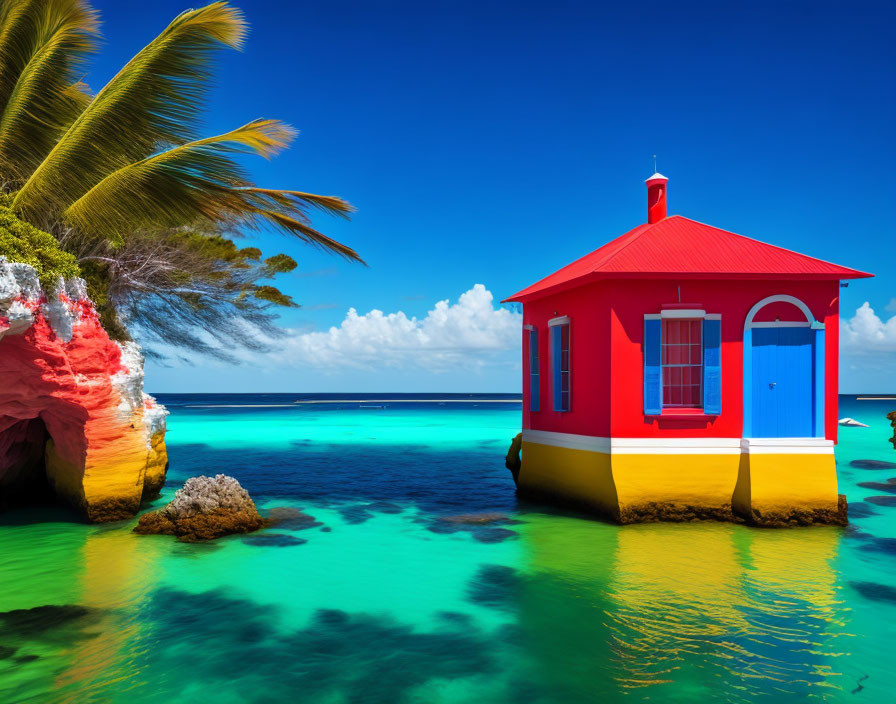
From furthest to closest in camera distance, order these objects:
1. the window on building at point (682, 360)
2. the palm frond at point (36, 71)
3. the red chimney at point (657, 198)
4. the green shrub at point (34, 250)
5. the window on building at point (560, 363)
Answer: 1. the red chimney at point (657, 198)
2. the window on building at point (560, 363)
3. the window on building at point (682, 360)
4. the palm frond at point (36, 71)
5. the green shrub at point (34, 250)

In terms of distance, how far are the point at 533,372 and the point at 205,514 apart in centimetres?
724

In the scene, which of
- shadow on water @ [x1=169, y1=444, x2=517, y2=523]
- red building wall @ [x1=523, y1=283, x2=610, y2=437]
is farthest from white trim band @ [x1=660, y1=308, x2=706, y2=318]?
shadow on water @ [x1=169, y1=444, x2=517, y2=523]

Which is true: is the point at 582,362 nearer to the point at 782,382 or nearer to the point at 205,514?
the point at 782,382

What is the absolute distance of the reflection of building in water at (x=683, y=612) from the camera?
5.36m

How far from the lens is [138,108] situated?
9766 millimetres

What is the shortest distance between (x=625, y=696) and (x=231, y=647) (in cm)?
378

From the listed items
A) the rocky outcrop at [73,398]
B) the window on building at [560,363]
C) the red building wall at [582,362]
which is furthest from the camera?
the window on building at [560,363]

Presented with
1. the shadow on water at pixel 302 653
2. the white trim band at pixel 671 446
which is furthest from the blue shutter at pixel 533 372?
the shadow on water at pixel 302 653

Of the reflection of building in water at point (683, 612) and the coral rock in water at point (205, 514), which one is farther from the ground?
the coral rock in water at point (205, 514)

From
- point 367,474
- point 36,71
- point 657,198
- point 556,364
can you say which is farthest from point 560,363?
point 36,71

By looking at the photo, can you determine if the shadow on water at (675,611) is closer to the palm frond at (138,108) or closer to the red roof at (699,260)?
the red roof at (699,260)

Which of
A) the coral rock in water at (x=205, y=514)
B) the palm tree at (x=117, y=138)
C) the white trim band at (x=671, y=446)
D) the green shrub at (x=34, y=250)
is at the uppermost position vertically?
the palm tree at (x=117, y=138)

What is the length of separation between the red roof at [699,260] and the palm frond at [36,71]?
9450mm

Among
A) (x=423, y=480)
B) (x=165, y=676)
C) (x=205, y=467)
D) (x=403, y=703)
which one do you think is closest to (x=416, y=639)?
(x=403, y=703)
